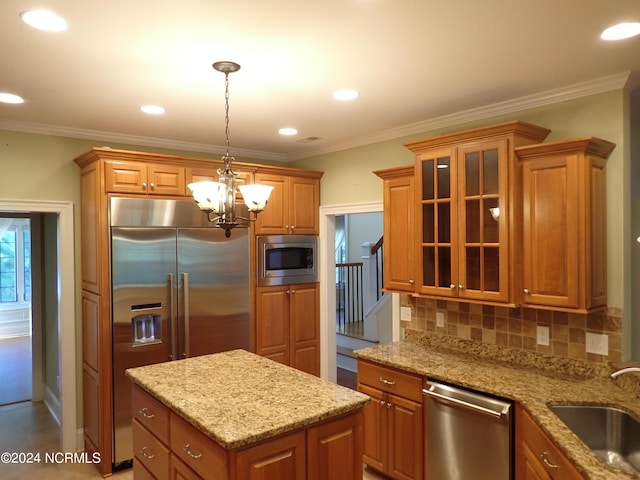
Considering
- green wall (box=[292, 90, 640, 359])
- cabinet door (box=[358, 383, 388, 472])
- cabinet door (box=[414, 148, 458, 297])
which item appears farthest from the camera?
cabinet door (box=[358, 383, 388, 472])

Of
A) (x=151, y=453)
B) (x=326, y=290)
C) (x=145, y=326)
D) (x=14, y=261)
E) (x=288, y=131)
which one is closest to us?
(x=151, y=453)

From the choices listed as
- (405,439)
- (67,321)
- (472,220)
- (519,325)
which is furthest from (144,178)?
(519,325)

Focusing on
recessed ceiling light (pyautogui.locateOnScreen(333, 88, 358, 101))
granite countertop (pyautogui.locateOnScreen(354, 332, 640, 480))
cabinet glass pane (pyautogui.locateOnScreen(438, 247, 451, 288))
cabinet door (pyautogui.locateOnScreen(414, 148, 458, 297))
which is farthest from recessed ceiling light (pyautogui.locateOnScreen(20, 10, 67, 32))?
granite countertop (pyautogui.locateOnScreen(354, 332, 640, 480))

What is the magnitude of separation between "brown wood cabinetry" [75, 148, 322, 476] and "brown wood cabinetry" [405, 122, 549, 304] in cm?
197

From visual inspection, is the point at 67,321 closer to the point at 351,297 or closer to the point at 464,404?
the point at 464,404

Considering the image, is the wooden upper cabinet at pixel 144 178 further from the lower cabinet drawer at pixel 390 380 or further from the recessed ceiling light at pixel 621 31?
the recessed ceiling light at pixel 621 31

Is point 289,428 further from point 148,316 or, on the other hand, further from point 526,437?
point 148,316

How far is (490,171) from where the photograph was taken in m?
2.91

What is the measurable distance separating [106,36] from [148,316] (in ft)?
7.44

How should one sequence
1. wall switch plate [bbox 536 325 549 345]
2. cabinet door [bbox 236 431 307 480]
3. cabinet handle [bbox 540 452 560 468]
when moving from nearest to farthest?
cabinet door [bbox 236 431 307 480]
cabinet handle [bbox 540 452 560 468]
wall switch plate [bbox 536 325 549 345]

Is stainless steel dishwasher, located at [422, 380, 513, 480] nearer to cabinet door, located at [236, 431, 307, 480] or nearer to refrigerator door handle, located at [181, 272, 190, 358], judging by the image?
cabinet door, located at [236, 431, 307, 480]

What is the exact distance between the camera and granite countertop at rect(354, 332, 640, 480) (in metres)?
1.88

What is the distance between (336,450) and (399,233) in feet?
5.97

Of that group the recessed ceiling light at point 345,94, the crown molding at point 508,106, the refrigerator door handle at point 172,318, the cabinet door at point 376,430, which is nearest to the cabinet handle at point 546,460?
the cabinet door at point 376,430
